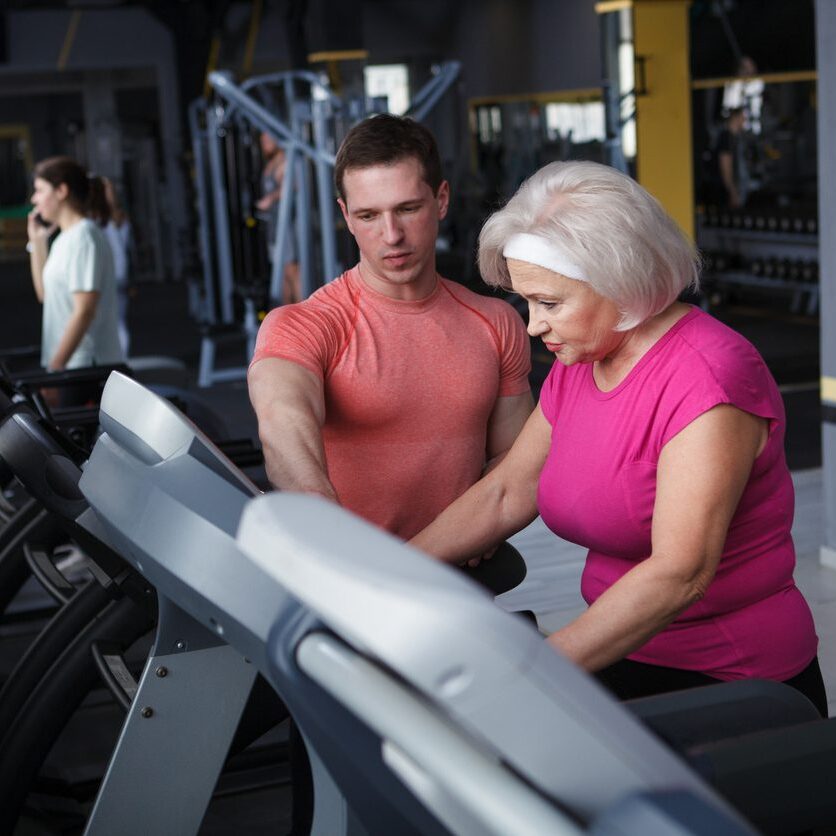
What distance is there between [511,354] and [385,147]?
0.44 metres

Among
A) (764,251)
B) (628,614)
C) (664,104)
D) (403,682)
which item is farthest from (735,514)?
(764,251)

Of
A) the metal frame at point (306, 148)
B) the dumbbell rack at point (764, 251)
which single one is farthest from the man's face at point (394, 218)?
the dumbbell rack at point (764, 251)

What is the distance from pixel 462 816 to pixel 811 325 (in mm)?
9701

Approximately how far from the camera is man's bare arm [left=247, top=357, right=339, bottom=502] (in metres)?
1.91

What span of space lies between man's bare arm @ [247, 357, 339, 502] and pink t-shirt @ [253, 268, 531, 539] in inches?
1.6

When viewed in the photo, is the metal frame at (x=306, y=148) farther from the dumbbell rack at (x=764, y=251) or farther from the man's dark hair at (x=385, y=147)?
the man's dark hair at (x=385, y=147)

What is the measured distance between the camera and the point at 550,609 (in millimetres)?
3842

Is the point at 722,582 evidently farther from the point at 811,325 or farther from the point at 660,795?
the point at 811,325

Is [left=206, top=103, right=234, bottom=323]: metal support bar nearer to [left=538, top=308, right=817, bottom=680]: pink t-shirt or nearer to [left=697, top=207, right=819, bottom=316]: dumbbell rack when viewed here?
[left=697, top=207, right=819, bottom=316]: dumbbell rack

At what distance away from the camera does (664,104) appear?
9891 millimetres

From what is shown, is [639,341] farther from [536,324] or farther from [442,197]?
[442,197]

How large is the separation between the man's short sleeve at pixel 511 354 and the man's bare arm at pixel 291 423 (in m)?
0.36

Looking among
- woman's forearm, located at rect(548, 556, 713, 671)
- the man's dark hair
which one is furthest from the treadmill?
the man's dark hair

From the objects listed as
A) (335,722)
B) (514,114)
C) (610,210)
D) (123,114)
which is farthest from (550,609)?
(123,114)
